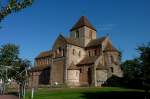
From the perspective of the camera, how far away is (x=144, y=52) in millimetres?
35656

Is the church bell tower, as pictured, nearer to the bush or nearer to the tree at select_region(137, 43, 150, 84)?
Result: the bush

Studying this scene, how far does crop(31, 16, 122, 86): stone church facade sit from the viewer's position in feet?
221

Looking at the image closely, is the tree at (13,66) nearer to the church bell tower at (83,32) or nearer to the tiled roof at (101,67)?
the tiled roof at (101,67)

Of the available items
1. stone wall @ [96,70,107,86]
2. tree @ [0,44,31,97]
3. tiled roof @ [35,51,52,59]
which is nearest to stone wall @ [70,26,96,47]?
stone wall @ [96,70,107,86]

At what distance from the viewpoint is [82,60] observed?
74500 millimetres

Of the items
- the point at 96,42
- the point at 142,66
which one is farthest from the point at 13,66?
the point at 96,42

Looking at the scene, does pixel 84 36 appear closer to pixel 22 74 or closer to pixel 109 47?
pixel 109 47

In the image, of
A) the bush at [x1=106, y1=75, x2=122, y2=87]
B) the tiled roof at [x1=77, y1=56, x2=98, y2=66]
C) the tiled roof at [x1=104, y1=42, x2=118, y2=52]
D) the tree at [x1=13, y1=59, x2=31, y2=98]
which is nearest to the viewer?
the tree at [x1=13, y1=59, x2=31, y2=98]

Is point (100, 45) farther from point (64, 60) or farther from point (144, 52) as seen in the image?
point (144, 52)

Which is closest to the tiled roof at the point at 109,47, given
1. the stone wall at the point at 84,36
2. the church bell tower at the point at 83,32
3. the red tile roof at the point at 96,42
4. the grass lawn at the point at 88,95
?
the red tile roof at the point at 96,42

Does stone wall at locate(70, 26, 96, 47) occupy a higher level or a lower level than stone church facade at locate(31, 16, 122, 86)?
higher

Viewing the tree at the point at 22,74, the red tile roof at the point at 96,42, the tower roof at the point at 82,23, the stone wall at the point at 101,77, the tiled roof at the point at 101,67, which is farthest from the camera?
the tower roof at the point at 82,23

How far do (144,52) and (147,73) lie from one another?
3.01 meters

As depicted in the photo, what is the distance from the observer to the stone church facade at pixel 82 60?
67500 mm
